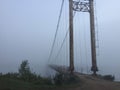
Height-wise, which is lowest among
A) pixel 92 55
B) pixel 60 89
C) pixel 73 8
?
pixel 60 89

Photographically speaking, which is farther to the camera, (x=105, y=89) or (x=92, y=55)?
(x=92, y=55)

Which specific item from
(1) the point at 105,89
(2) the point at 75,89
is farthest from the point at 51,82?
(1) the point at 105,89

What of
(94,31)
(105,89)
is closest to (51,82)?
(105,89)

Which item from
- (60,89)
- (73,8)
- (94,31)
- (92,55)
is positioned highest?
(73,8)

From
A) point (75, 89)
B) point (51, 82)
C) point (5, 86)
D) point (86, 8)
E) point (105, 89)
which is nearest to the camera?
point (105, 89)

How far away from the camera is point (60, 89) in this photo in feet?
40.7

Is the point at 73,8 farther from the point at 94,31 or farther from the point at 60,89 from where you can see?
the point at 60,89

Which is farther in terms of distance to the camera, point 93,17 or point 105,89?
point 93,17

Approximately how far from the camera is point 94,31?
22406 millimetres

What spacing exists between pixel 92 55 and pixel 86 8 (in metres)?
4.17

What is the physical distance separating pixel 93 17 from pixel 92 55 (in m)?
3.15

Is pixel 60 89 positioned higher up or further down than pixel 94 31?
further down

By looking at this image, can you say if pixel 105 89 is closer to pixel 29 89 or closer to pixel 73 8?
pixel 29 89

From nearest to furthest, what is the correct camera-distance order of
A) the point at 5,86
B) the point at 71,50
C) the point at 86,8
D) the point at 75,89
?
the point at 75,89, the point at 5,86, the point at 71,50, the point at 86,8
